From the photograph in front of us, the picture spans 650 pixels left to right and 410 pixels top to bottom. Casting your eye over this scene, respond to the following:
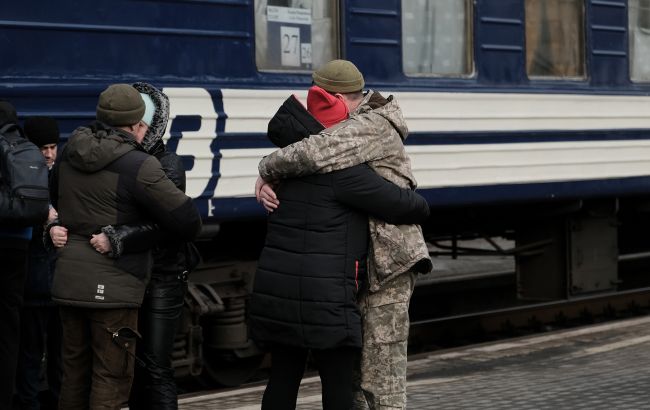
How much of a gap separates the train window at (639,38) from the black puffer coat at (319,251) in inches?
225

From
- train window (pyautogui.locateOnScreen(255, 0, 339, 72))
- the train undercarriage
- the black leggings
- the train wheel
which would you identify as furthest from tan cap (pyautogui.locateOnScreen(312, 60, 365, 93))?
the train wheel

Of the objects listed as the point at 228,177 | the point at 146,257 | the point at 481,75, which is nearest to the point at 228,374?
the point at 228,177

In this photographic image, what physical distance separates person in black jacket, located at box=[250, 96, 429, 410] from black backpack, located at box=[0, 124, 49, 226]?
1035mm

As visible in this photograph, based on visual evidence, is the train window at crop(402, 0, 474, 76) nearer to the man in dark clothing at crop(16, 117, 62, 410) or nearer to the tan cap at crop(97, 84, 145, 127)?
the man in dark clothing at crop(16, 117, 62, 410)

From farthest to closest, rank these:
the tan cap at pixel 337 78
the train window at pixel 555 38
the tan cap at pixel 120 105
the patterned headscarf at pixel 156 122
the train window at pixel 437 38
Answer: the train window at pixel 555 38 → the train window at pixel 437 38 → the patterned headscarf at pixel 156 122 → the tan cap at pixel 120 105 → the tan cap at pixel 337 78

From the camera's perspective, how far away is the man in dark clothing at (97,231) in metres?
5.06

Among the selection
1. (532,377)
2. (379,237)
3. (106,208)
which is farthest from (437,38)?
(106,208)

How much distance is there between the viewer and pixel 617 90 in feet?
32.7

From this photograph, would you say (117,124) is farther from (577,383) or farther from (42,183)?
(577,383)

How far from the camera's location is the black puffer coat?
4.88m

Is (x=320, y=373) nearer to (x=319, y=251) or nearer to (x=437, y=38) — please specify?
(x=319, y=251)

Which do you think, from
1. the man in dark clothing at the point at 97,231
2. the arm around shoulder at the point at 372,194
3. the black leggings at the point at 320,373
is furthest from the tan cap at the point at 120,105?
the black leggings at the point at 320,373

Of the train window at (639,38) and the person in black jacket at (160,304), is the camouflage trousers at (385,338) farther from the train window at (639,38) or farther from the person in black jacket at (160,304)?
the train window at (639,38)

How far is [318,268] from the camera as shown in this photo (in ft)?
16.0
